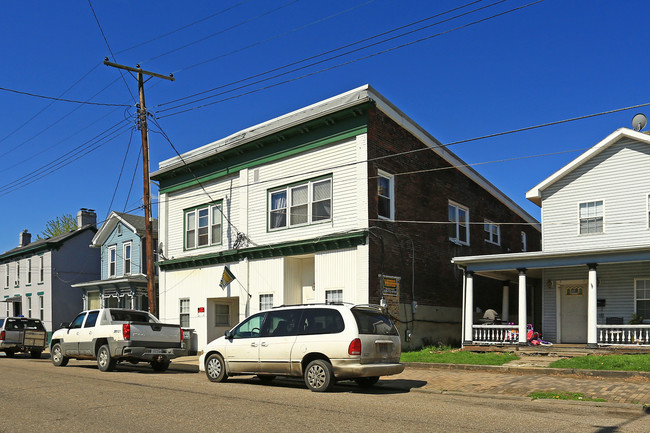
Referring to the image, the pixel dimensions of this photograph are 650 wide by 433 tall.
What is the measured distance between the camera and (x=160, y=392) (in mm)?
12383

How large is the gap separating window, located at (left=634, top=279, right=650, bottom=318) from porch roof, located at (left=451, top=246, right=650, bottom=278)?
107 inches

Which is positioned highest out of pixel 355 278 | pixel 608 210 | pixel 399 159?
pixel 399 159

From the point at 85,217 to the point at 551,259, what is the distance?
3450 centimetres

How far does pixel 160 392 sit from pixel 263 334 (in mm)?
2631

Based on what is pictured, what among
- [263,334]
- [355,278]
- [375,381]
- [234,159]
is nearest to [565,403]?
[375,381]

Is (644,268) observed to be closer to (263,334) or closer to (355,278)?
(355,278)

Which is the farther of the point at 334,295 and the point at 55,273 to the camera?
the point at 55,273

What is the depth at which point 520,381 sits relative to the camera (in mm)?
14320

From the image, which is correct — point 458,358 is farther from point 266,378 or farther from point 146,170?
point 146,170

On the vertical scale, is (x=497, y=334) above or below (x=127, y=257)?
below

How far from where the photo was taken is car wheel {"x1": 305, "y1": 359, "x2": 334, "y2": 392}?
12.6 m

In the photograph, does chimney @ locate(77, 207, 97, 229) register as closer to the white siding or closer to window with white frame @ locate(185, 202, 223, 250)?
window with white frame @ locate(185, 202, 223, 250)

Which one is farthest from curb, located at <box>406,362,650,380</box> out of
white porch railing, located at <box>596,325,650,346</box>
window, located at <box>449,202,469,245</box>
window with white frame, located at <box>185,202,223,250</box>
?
window with white frame, located at <box>185,202,223,250</box>

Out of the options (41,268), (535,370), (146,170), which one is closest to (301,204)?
(146,170)
